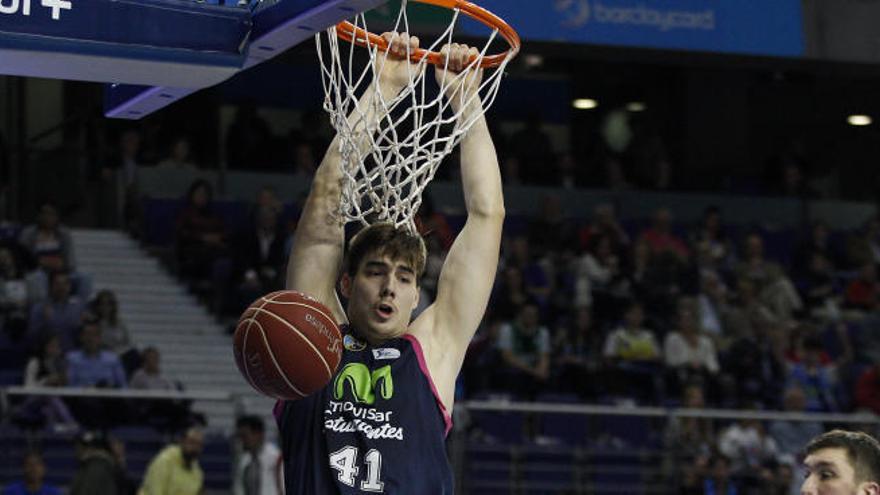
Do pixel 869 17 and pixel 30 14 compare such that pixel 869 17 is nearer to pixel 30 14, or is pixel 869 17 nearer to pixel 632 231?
pixel 632 231

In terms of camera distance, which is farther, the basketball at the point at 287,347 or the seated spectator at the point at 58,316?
the seated spectator at the point at 58,316

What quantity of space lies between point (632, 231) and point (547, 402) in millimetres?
4338

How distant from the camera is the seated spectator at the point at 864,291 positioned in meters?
16.3

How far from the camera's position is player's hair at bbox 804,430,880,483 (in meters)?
4.76

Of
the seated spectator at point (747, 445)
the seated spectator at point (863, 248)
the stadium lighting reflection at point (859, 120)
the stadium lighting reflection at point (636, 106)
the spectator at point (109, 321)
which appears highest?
the stadium lighting reflection at point (636, 106)

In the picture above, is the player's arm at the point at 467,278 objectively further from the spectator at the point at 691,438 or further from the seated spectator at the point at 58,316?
the seated spectator at the point at 58,316

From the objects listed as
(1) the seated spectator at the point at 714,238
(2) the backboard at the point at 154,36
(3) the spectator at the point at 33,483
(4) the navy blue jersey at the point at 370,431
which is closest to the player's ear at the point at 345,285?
(4) the navy blue jersey at the point at 370,431

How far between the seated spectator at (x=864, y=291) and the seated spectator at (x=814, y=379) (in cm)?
183

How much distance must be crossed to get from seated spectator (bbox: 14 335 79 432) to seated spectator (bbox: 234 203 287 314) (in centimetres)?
196

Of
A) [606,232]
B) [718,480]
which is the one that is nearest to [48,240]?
[606,232]

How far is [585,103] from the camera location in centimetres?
2098

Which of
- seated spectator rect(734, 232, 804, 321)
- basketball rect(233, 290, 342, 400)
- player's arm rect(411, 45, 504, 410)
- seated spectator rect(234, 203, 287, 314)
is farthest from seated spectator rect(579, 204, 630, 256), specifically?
basketball rect(233, 290, 342, 400)

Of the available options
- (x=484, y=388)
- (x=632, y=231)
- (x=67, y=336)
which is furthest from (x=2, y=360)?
(x=632, y=231)

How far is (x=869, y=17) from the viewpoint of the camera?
51.3 feet
